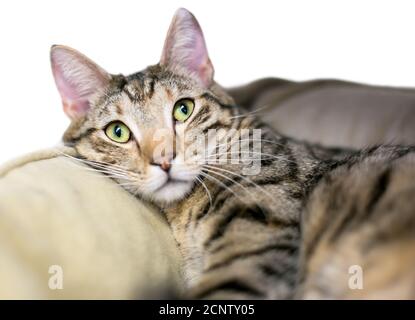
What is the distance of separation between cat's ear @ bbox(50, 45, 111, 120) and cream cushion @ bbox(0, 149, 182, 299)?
26 cm

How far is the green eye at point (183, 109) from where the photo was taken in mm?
1455

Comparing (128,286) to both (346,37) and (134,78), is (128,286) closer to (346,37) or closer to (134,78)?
(134,78)

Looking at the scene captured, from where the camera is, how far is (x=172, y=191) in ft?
4.52

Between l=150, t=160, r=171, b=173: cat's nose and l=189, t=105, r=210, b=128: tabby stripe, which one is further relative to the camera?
l=189, t=105, r=210, b=128: tabby stripe

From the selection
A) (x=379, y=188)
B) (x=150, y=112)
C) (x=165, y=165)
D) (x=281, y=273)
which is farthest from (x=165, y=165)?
(x=379, y=188)

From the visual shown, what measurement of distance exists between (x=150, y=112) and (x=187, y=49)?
32 centimetres

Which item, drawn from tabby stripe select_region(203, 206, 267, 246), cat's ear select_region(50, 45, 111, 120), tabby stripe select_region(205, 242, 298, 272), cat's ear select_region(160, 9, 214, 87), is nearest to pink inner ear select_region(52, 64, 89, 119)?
cat's ear select_region(50, 45, 111, 120)

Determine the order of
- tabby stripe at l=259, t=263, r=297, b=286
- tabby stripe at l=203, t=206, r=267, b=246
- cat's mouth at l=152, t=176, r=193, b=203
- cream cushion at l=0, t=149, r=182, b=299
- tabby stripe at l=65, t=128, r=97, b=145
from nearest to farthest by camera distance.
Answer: cream cushion at l=0, t=149, r=182, b=299 < tabby stripe at l=259, t=263, r=297, b=286 < tabby stripe at l=203, t=206, r=267, b=246 < cat's mouth at l=152, t=176, r=193, b=203 < tabby stripe at l=65, t=128, r=97, b=145

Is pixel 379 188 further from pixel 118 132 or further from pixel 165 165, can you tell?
pixel 118 132

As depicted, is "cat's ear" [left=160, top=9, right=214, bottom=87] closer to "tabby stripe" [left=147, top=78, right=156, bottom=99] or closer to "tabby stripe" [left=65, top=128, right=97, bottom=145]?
"tabby stripe" [left=147, top=78, right=156, bottom=99]

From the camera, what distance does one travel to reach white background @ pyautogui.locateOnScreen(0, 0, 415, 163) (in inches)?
95.9

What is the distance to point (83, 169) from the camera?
1.38 m

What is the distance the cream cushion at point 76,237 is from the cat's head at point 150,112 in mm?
97
